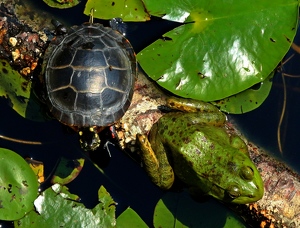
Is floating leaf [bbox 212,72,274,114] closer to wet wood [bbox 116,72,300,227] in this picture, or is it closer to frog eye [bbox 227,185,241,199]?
wet wood [bbox 116,72,300,227]

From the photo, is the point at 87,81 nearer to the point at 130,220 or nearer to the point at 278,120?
the point at 130,220

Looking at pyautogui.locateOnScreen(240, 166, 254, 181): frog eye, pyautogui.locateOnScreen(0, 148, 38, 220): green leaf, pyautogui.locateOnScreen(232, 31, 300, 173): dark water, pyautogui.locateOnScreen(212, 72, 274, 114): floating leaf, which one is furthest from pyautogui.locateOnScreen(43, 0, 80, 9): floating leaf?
pyautogui.locateOnScreen(240, 166, 254, 181): frog eye

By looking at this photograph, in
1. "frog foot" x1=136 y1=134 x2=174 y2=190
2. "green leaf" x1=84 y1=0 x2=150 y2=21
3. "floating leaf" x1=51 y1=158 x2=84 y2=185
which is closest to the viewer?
"frog foot" x1=136 y1=134 x2=174 y2=190

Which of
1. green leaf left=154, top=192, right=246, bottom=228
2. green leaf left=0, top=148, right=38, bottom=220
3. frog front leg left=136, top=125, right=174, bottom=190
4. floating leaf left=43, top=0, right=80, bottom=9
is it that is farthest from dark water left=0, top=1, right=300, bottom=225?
green leaf left=0, top=148, right=38, bottom=220

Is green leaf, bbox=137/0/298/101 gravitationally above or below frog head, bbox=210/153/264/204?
above

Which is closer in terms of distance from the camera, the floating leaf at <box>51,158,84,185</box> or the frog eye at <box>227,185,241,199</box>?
the frog eye at <box>227,185,241,199</box>

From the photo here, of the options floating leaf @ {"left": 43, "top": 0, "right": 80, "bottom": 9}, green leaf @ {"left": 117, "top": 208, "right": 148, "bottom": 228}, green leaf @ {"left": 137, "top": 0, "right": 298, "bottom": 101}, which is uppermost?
floating leaf @ {"left": 43, "top": 0, "right": 80, "bottom": 9}

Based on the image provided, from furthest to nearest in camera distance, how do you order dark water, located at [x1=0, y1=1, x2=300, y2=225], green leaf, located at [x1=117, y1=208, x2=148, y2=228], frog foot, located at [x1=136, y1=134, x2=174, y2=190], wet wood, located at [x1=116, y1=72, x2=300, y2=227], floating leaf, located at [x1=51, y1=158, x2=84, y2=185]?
dark water, located at [x1=0, y1=1, x2=300, y2=225]
floating leaf, located at [x1=51, y1=158, x2=84, y2=185]
green leaf, located at [x1=117, y1=208, x2=148, y2=228]
frog foot, located at [x1=136, y1=134, x2=174, y2=190]
wet wood, located at [x1=116, y1=72, x2=300, y2=227]

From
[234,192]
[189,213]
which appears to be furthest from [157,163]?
[234,192]
